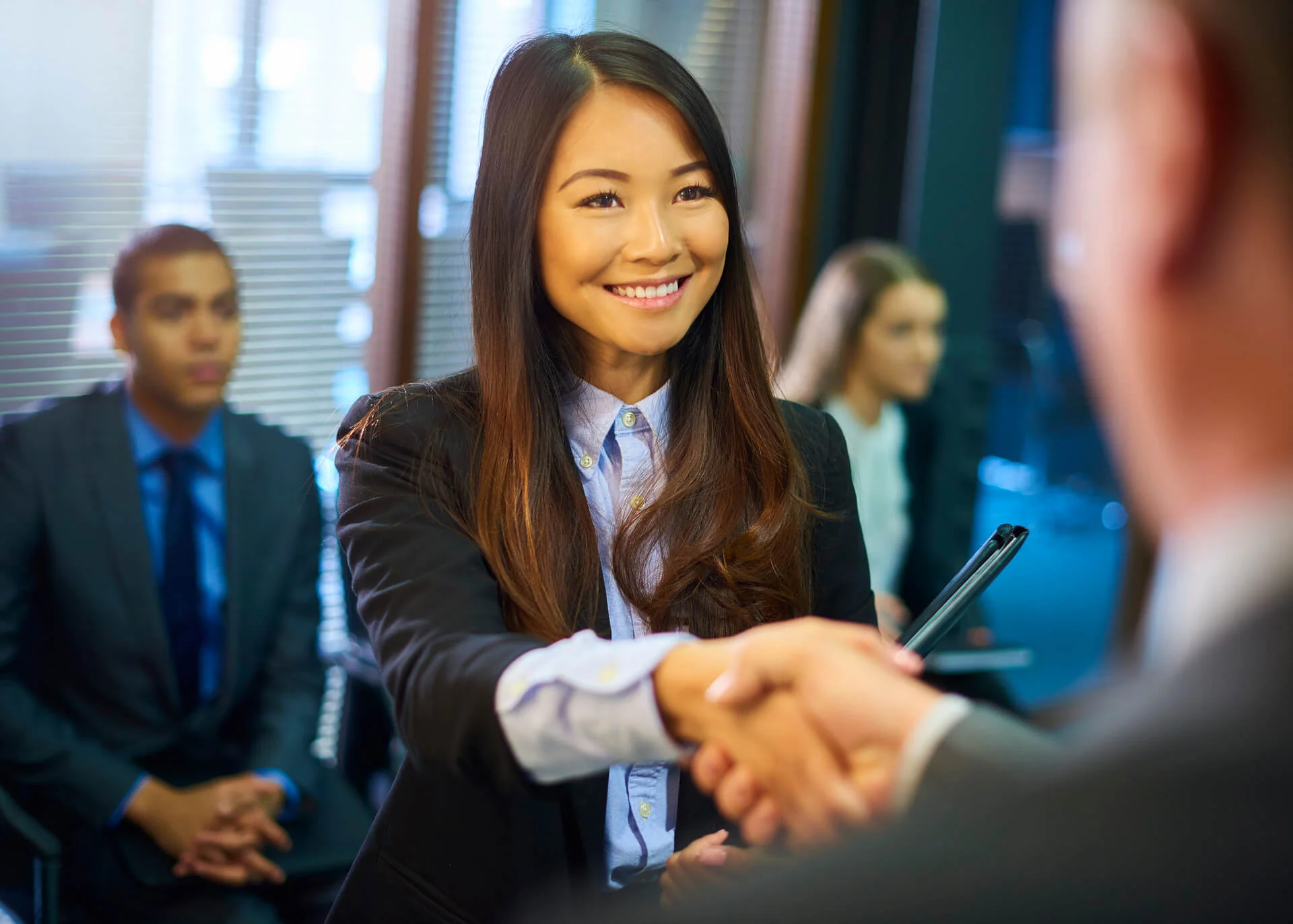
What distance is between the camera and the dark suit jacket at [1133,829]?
33 centimetres

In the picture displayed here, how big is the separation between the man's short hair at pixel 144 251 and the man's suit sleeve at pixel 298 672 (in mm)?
459

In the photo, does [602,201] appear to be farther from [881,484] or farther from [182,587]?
[881,484]

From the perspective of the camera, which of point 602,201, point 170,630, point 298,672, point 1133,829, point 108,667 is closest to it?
point 1133,829

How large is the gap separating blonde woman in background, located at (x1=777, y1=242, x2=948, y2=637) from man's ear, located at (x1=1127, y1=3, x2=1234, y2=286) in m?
2.98

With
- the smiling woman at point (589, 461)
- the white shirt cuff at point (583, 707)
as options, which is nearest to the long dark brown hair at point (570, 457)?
the smiling woman at point (589, 461)

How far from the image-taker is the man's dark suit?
7.24 ft

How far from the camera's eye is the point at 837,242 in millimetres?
4453

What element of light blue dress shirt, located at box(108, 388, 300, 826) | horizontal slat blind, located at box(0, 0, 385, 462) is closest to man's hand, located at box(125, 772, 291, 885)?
light blue dress shirt, located at box(108, 388, 300, 826)

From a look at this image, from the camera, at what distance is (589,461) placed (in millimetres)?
1387

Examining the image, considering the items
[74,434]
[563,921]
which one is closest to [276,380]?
[74,434]

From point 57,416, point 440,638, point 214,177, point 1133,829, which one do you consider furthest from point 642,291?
point 214,177

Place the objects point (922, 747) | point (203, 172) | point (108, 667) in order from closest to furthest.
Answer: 1. point (922, 747)
2. point (108, 667)
3. point (203, 172)

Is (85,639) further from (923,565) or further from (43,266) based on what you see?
(923,565)

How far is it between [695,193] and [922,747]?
38.6 inches
